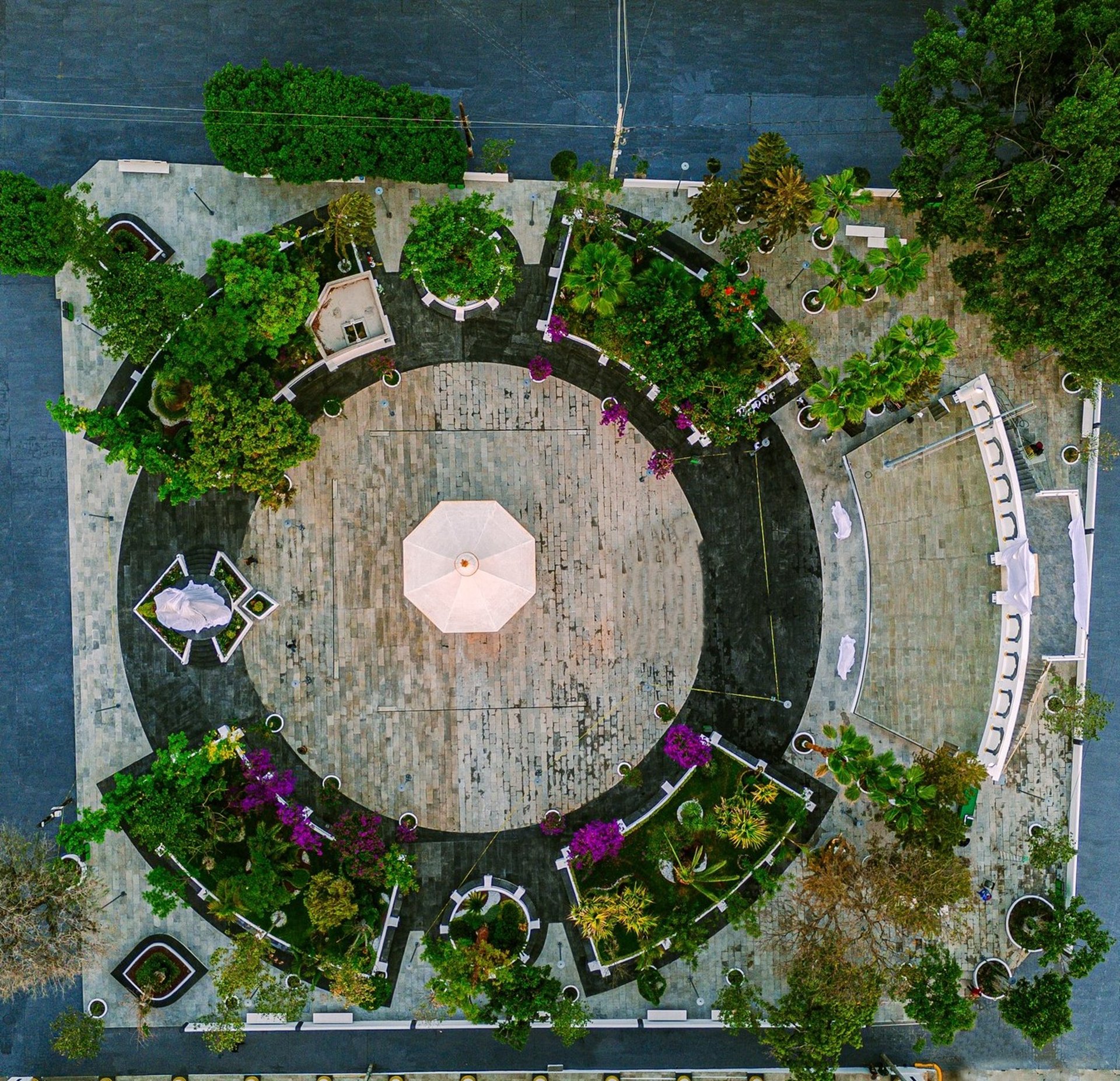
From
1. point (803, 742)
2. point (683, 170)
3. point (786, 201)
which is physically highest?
point (683, 170)

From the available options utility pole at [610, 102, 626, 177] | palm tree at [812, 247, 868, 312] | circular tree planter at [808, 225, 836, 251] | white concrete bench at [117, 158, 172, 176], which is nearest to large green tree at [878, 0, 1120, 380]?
palm tree at [812, 247, 868, 312]

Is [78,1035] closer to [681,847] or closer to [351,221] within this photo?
[681,847]

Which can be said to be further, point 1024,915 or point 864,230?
point 1024,915

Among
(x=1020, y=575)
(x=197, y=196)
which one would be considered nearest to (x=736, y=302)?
(x=1020, y=575)

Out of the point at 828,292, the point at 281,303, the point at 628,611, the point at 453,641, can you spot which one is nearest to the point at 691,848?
the point at 628,611

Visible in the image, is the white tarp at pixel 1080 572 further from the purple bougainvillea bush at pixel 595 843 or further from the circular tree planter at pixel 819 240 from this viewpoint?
the purple bougainvillea bush at pixel 595 843

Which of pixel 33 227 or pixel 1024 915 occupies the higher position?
pixel 33 227

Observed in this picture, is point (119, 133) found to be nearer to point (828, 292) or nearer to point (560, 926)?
point (828, 292)
